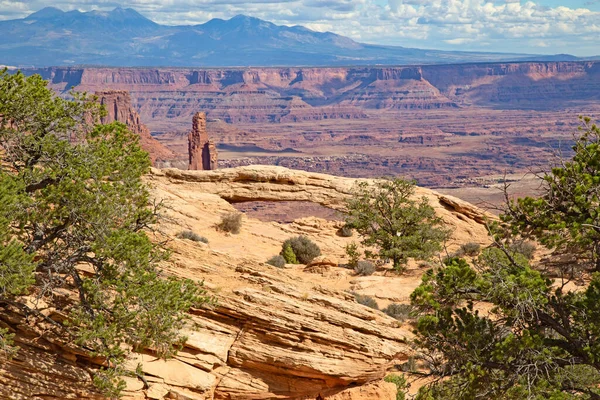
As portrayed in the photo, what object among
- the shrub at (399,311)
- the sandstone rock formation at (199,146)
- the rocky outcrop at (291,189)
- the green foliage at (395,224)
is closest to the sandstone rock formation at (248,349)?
the shrub at (399,311)

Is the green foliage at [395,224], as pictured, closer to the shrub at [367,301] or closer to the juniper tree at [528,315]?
the shrub at [367,301]

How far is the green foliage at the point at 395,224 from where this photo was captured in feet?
97.0

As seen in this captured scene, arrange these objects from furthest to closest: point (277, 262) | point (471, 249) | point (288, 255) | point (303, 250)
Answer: point (303, 250), point (471, 249), point (288, 255), point (277, 262)

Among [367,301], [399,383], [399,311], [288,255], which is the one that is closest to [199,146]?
[288,255]

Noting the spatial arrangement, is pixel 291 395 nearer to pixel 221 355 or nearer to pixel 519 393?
pixel 221 355

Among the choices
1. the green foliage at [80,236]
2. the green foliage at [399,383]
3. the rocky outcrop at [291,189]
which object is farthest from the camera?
the rocky outcrop at [291,189]

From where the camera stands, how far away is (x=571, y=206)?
42.9 ft

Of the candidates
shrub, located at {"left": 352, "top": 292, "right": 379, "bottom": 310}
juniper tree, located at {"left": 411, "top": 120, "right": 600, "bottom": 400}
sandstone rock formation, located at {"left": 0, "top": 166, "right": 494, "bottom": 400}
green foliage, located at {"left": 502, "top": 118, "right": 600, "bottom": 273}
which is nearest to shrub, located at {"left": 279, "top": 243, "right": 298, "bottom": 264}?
shrub, located at {"left": 352, "top": 292, "right": 379, "bottom": 310}

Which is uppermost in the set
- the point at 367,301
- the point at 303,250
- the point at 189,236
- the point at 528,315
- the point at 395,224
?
the point at 528,315

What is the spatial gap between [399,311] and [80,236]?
11.0 metres

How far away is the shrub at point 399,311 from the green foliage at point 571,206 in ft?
27.4

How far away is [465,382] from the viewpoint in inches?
522

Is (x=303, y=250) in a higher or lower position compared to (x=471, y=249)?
lower

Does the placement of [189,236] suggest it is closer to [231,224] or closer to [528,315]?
[231,224]
